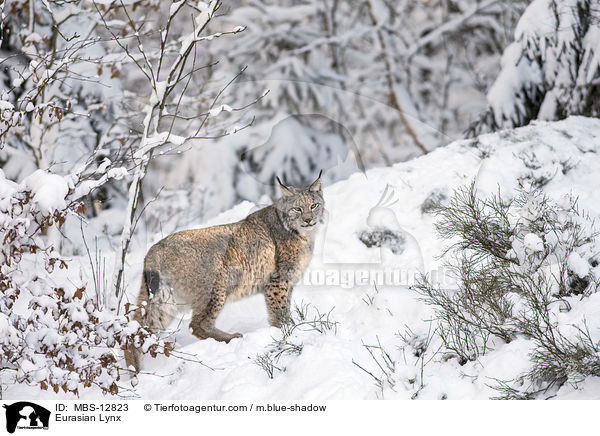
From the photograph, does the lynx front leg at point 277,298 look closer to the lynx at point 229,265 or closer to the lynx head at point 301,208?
the lynx at point 229,265

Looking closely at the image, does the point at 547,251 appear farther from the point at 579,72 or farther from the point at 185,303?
the point at 579,72

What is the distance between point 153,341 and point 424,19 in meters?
9.97

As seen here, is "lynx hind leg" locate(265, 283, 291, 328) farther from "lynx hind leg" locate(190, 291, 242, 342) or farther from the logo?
the logo

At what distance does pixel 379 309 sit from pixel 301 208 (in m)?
1.15

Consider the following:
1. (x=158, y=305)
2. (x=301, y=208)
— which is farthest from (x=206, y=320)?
(x=301, y=208)

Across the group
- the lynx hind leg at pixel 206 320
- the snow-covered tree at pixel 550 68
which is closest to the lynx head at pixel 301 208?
the lynx hind leg at pixel 206 320

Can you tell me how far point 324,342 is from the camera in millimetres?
3672

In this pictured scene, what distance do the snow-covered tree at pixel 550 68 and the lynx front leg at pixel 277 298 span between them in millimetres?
3891

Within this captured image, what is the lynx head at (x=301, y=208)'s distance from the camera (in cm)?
476

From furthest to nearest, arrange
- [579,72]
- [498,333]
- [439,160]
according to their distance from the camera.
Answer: [579,72]
[439,160]
[498,333]

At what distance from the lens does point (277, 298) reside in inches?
182

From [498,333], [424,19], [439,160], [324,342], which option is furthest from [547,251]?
[424,19]

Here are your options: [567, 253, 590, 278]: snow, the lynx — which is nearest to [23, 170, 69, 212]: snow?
the lynx

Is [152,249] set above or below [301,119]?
below
